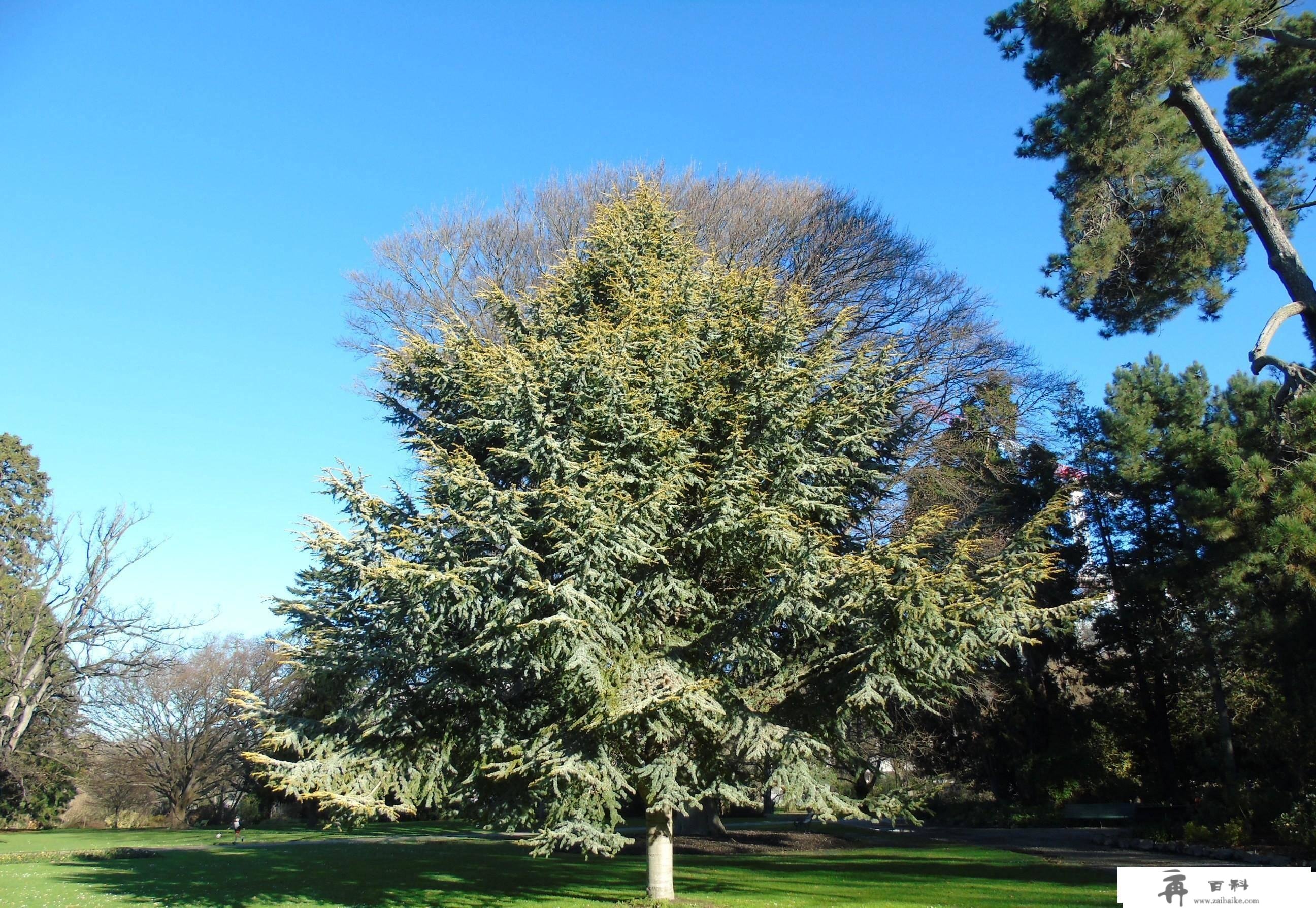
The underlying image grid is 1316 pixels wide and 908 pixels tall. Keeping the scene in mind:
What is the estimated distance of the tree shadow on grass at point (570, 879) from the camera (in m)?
11.7

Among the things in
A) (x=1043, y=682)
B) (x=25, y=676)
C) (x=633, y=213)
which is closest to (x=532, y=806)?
(x=633, y=213)

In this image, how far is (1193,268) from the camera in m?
13.0

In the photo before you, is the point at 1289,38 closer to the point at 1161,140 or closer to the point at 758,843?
the point at 1161,140

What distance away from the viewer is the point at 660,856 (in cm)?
1091

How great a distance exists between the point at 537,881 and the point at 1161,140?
15670mm

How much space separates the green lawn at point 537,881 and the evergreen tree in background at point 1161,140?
30.2 ft

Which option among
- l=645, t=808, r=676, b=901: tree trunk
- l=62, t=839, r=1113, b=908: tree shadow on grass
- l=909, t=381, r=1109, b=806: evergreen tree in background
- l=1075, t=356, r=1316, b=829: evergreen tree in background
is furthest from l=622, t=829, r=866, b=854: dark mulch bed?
l=645, t=808, r=676, b=901: tree trunk

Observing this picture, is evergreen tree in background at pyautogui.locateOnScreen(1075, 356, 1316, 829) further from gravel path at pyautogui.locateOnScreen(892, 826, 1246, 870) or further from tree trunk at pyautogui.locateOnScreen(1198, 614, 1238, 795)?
gravel path at pyautogui.locateOnScreen(892, 826, 1246, 870)

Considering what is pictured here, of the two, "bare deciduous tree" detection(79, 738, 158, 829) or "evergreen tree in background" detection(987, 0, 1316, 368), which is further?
"bare deciduous tree" detection(79, 738, 158, 829)

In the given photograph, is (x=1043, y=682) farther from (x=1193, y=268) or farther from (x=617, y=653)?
(x=617, y=653)

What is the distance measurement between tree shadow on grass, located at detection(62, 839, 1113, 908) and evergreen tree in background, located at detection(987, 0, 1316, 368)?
365 inches

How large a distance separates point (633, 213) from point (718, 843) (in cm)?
1633

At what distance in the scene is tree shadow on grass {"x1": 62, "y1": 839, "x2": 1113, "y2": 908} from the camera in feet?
38.4

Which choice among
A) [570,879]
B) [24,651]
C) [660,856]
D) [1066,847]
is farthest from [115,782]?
[1066,847]
